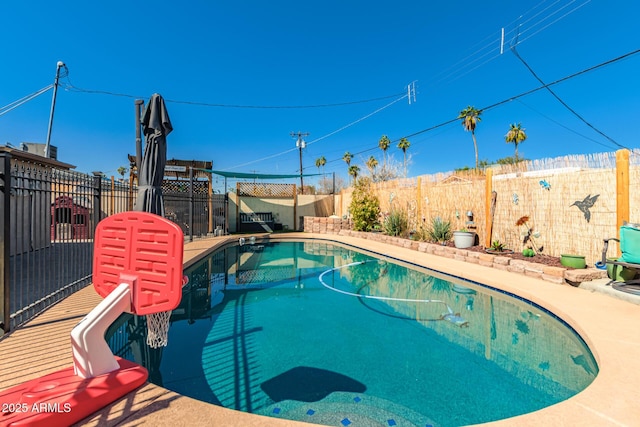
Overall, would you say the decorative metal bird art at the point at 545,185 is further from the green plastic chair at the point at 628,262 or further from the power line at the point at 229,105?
the power line at the point at 229,105

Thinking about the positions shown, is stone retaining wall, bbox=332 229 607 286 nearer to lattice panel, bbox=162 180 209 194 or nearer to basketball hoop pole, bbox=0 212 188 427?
basketball hoop pole, bbox=0 212 188 427

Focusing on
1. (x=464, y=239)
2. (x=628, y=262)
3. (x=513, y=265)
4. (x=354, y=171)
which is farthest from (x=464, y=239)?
(x=354, y=171)

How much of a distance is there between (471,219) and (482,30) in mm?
7805

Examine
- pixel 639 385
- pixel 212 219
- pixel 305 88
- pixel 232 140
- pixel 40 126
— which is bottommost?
pixel 639 385

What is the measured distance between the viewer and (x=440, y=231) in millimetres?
10195

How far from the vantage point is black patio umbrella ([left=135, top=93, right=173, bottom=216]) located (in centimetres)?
430

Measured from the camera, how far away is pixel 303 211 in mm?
18656

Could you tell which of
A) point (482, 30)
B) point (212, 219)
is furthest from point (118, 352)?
point (482, 30)

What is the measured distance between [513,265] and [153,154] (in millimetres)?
7879

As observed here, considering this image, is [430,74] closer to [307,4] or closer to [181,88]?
[307,4]

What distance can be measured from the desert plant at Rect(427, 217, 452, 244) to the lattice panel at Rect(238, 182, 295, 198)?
9891 millimetres

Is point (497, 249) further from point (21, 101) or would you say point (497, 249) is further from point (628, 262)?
point (21, 101)

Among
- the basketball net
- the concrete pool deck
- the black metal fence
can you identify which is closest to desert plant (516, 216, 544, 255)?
the concrete pool deck

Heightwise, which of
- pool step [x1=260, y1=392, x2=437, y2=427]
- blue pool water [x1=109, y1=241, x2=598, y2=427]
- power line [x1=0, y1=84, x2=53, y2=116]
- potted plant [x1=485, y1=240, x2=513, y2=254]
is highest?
power line [x1=0, y1=84, x2=53, y2=116]
